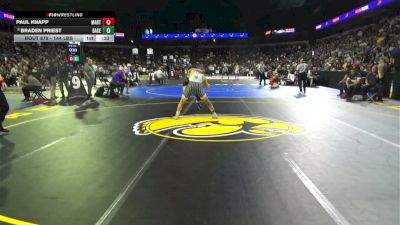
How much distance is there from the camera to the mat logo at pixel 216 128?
787cm

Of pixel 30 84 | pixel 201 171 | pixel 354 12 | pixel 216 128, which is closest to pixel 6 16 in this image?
pixel 30 84

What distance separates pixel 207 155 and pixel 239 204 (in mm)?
2214

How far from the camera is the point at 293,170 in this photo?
541 cm

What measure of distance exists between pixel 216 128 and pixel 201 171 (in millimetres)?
3556

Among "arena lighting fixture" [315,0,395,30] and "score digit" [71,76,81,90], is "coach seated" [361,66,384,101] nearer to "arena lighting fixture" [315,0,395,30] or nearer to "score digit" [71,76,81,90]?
"score digit" [71,76,81,90]

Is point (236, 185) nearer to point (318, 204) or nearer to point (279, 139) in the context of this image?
point (318, 204)

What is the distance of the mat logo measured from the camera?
7.87 meters

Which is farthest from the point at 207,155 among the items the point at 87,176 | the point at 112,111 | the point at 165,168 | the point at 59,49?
the point at 59,49

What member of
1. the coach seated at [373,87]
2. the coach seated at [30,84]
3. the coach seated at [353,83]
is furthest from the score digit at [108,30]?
the coach seated at [373,87]

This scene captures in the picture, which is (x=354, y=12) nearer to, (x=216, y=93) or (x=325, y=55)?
(x=325, y=55)
